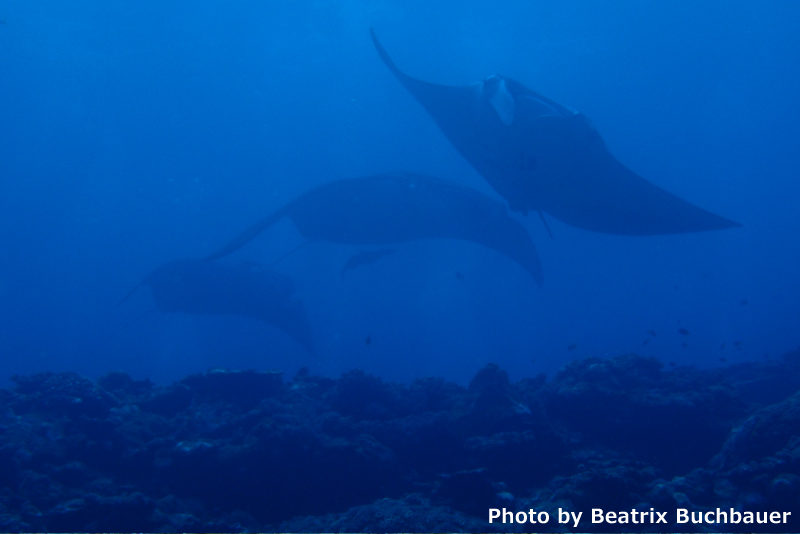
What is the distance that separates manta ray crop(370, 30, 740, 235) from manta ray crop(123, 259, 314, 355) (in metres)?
7.44

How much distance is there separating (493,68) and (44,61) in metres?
41.3

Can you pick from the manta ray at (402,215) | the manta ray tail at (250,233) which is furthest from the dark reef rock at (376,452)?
the manta ray tail at (250,233)

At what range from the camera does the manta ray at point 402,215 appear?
1005 cm

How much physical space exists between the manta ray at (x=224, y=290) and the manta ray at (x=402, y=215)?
4.75 feet

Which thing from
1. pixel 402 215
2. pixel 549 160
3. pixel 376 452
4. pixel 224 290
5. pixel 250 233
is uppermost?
pixel 402 215

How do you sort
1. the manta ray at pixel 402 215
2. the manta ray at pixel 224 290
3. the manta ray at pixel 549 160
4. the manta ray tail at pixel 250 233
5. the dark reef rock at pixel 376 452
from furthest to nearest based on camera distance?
1. the manta ray at pixel 224 290
2. the manta ray tail at pixel 250 233
3. the manta ray at pixel 402 215
4. the manta ray at pixel 549 160
5. the dark reef rock at pixel 376 452

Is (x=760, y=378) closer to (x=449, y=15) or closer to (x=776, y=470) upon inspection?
(x=776, y=470)

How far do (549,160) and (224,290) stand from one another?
1010cm

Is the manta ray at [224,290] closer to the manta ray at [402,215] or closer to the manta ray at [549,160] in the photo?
the manta ray at [402,215]

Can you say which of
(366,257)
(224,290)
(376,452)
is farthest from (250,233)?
(376,452)

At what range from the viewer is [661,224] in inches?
303

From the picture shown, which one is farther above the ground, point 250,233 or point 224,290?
point 250,233

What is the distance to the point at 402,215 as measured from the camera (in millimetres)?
11086

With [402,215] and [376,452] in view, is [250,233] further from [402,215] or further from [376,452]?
[376,452]
